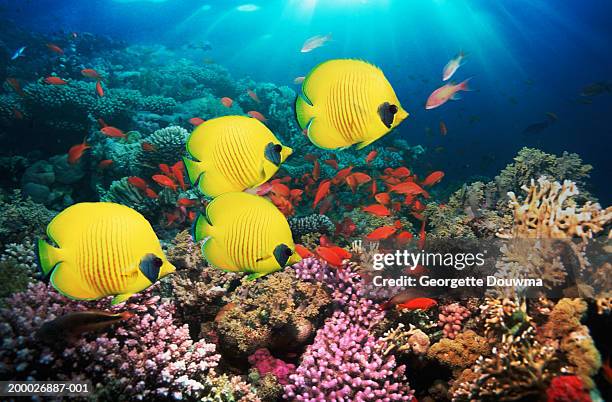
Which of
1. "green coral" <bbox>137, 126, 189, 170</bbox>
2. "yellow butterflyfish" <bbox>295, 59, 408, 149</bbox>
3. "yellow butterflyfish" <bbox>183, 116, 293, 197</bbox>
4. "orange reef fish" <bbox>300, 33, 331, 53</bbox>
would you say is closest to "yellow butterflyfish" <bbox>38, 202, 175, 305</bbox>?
"yellow butterflyfish" <bbox>183, 116, 293, 197</bbox>

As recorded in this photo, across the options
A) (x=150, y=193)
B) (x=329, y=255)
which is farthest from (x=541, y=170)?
(x=150, y=193)

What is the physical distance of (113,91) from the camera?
1310 cm

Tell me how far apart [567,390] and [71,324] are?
3.65 m

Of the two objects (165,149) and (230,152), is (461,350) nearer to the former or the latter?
(230,152)

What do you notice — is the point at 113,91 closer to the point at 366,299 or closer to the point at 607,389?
the point at 366,299

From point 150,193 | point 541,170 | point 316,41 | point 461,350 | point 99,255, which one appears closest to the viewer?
point 99,255

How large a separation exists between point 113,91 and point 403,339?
14192mm

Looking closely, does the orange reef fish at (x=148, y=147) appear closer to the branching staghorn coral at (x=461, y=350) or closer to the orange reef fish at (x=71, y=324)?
the orange reef fish at (x=71, y=324)

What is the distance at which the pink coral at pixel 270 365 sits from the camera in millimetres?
3473

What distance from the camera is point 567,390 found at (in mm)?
2311

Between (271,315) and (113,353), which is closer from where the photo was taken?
(113,353)

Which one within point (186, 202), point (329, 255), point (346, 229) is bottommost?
point (329, 255)

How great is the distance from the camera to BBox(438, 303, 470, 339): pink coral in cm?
345

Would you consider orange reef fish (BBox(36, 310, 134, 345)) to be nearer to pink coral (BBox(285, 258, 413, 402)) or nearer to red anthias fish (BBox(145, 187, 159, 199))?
pink coral (BBox(285, 258, 413, 402))
